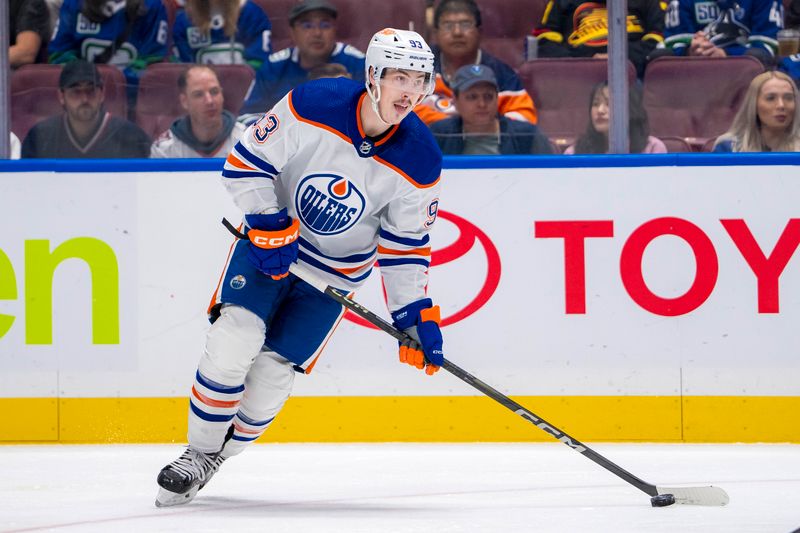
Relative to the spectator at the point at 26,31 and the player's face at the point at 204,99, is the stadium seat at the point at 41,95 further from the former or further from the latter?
the player's face at the point at 204,99

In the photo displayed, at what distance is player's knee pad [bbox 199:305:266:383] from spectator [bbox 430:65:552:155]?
4.47 ft

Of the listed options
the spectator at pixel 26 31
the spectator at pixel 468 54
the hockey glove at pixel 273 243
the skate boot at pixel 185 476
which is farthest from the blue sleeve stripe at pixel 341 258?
the spectator at pixel 26 31

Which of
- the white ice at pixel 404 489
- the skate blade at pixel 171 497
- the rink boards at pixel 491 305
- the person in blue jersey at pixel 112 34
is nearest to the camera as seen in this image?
the white ice at pixel 404 489

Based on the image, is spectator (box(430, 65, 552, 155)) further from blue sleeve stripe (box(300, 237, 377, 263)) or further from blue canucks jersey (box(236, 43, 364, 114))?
blue sleeve stripe (box(300, 237, 377, 263))

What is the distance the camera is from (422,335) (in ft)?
10.8

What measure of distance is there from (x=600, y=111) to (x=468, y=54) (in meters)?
0.48

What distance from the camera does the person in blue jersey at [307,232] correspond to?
320cm

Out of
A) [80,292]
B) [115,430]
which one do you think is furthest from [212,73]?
[115,430]

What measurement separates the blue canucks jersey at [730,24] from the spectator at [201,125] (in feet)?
4.91

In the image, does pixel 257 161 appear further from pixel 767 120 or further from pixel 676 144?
pixel 767 120

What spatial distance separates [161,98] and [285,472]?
4.56ft

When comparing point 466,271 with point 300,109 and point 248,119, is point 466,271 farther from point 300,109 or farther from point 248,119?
point 300,109

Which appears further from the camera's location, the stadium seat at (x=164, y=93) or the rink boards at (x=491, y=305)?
the stadium seat at (x=164, y=93)

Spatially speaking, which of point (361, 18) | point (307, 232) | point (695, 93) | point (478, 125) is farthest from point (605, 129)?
point (307, 232)
